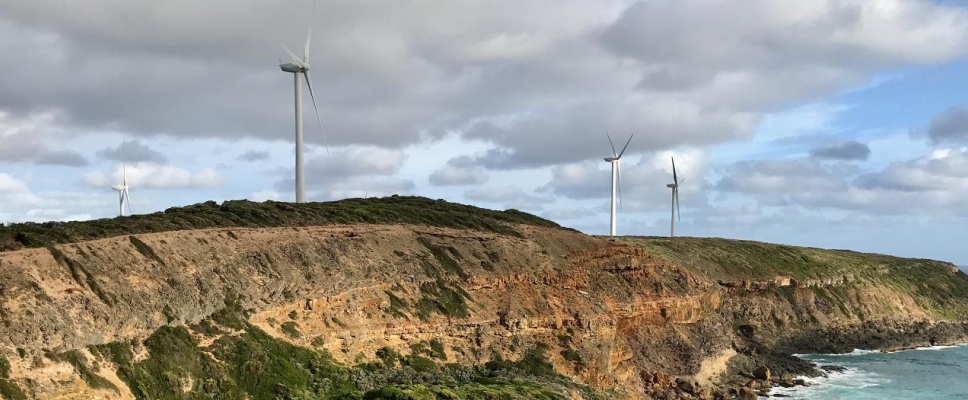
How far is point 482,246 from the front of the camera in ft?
193

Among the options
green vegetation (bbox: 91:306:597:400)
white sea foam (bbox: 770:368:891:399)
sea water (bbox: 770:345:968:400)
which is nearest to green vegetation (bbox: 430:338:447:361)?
green vegetation (bbox: 91:306:597:400)

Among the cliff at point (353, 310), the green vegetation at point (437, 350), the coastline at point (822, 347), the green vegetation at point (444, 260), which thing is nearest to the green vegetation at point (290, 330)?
the cliff at point (353, 310)

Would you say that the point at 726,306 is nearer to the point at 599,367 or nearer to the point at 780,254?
the point at 780,254

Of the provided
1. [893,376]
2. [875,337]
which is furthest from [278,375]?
[875,337]

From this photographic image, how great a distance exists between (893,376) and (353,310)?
5946 centimetres

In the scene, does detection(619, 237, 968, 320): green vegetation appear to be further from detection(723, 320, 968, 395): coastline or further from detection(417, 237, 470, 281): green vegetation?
detection(417, 237, 470, 281): green vegetation

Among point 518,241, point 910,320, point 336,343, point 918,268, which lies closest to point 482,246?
point 518,241

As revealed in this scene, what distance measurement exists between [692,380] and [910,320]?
60109 millimetres

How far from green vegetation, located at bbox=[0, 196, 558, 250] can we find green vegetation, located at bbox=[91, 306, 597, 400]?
8590 mm

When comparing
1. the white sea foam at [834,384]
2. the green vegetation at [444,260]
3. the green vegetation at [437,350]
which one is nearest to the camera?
the green vegetation at [437,350]

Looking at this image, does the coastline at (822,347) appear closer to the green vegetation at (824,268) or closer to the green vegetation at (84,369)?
the green vegetation at (824,268)

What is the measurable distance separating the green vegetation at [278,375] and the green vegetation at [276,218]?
8590mm

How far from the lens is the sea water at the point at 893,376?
66.3m

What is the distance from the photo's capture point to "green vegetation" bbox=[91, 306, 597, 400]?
31.4 m
